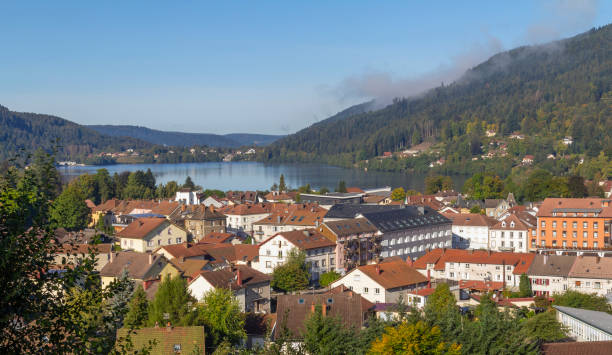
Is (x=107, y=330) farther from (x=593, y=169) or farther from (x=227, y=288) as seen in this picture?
(x=593, y=169)

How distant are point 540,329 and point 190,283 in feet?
35.7

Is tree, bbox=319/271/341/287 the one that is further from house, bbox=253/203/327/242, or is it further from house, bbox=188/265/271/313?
house, bbox=253/203/327/242

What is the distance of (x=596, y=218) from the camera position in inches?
1334

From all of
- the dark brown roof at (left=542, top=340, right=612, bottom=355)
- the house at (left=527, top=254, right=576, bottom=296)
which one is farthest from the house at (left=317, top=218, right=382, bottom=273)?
the dark brown roof at (left=542, top=340, right=612, bottom=355)

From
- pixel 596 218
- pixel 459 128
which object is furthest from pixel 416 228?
pixel 459 128

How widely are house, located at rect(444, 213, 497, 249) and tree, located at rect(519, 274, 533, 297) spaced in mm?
12813

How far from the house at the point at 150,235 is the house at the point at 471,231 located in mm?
15733

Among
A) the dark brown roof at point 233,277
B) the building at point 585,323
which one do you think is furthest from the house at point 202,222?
the building at point 585,323

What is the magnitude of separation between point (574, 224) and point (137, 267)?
73.1 feet

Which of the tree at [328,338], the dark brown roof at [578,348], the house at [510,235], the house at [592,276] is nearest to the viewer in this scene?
the tree at [328,338]

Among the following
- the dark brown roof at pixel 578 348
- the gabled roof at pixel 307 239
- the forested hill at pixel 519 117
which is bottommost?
the dark brown roof at pixel 578 348

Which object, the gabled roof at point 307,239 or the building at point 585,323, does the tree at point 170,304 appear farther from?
the gabled roof at point 307,239

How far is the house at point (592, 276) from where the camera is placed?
24.6 meters

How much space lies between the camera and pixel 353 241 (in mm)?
30906
